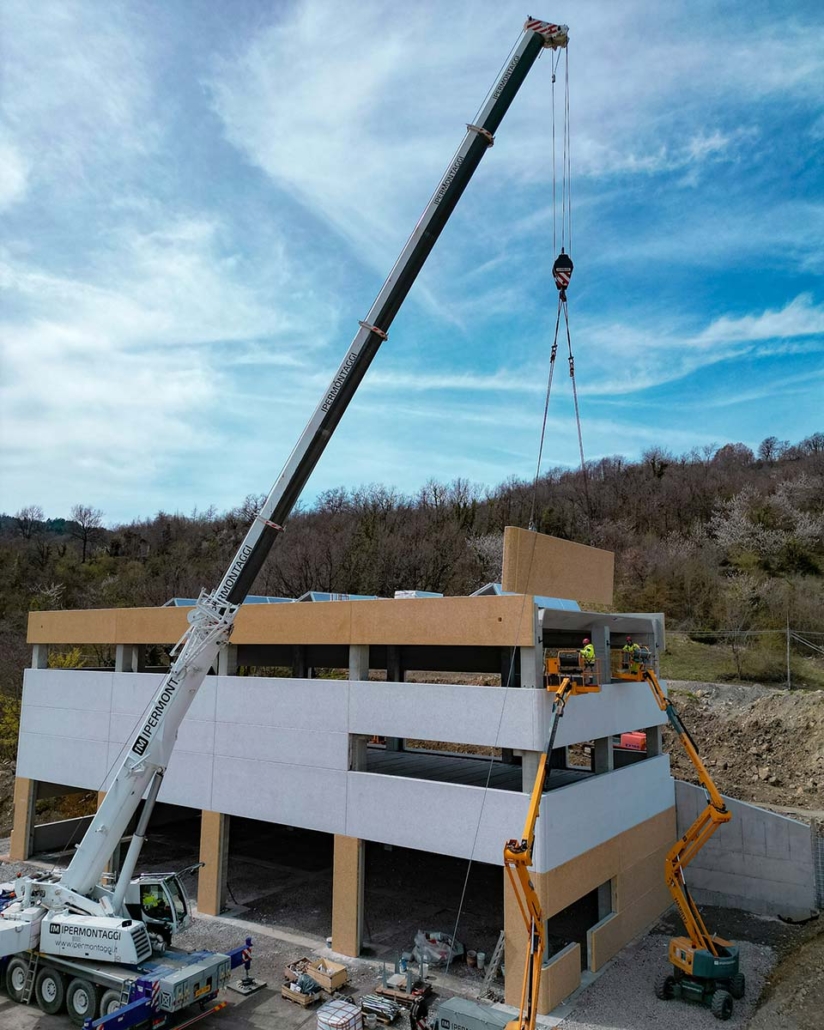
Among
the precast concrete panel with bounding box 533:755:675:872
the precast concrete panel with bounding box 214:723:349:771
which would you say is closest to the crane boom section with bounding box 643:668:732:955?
the precast concrete panel with bounding box 533:755:675:872

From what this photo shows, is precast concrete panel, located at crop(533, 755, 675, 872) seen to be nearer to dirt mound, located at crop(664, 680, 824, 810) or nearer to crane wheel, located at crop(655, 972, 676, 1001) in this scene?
crane wheel, located at crop(655, 972, 676, 1001)

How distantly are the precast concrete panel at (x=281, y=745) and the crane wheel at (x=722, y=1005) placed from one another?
9432 millimetres

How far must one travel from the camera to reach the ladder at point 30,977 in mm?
14609

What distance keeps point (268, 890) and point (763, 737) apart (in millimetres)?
25544

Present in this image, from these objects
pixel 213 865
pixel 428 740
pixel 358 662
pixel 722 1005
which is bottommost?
pixel 722 1005

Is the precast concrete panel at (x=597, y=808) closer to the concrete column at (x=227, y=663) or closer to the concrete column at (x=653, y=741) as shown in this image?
the concrete column at (x=653, y=741)

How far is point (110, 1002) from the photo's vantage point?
13555 mm

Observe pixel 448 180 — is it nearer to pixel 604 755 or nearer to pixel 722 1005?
pixel 604 755

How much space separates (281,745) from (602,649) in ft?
29.6

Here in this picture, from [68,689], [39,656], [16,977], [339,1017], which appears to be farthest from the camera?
[39,656]

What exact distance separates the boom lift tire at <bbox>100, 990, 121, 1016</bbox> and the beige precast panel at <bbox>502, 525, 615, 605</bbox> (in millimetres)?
11155

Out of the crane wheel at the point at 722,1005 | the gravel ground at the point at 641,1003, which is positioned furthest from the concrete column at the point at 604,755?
the crane wheel at the point at 722,1005

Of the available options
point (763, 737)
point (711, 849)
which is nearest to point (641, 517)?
point (763, 737)

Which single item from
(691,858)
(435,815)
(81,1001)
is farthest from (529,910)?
(81,1001)
